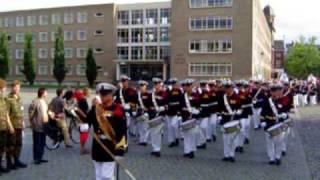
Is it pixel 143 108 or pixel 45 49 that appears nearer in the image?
pixel 143 108

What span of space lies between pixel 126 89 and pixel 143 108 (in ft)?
3.33

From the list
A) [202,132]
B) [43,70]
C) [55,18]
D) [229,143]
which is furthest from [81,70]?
[229,143]

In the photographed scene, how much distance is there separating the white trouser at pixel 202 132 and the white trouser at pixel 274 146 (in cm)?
265

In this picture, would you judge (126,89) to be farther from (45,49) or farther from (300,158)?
(45,49)

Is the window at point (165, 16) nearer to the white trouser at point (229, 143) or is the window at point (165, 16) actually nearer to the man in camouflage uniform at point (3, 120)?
the white trouser at point (229, 143)

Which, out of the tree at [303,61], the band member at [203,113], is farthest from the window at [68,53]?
the band member at [203,113]

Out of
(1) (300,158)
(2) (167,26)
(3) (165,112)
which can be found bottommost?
(1) (300,158)

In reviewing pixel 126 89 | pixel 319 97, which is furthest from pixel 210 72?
pixel 126 89

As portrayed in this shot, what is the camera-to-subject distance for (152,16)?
91812 millimetres

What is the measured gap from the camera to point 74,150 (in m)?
14.9

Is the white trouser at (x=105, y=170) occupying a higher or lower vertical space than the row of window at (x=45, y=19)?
lower

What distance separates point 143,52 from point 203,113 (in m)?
77.1

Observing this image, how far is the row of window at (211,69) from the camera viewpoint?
78.5m

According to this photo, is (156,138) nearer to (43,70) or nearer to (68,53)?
(68,53)
